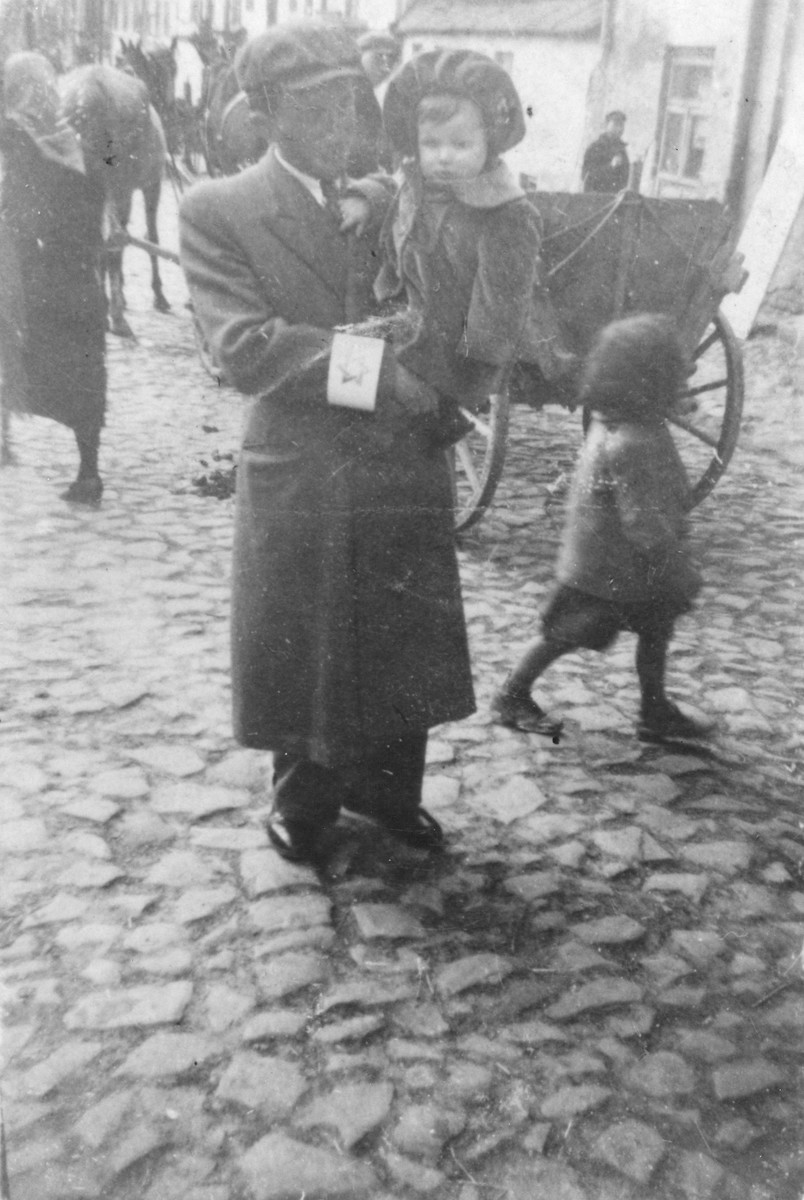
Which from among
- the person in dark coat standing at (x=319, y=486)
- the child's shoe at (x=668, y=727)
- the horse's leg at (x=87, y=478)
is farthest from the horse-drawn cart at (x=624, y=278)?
the person in dark coat standing at (x=319, y=486)

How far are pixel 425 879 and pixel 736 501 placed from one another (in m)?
2.70

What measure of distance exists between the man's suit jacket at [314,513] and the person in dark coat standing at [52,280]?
1259mm

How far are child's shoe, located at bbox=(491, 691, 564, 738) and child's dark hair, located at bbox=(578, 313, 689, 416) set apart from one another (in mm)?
932

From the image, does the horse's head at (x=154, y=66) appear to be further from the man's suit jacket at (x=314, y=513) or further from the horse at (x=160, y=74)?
the man's suit jacket at (x=314, y=513)

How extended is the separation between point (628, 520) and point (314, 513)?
3.48ft

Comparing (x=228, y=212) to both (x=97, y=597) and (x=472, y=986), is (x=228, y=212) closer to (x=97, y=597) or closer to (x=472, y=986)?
(x=472, y=986)

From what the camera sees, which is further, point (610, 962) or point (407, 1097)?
point (610, 962)

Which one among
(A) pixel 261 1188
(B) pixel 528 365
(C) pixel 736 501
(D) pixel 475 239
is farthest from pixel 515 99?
(C) pixel 736 501

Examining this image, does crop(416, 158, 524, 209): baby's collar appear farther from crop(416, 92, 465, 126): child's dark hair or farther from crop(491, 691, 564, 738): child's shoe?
crop(491, 691, 564, 738): child's shoe

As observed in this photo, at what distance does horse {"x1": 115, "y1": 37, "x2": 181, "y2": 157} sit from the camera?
3.30 meters

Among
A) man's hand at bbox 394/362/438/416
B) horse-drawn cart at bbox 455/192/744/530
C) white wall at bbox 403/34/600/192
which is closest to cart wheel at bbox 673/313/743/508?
horse-drawn cart at bbox 455/192/744/530

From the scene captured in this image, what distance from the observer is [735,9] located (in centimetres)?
239

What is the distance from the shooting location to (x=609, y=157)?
4465 millimetres

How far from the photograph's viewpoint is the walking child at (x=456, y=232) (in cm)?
206
